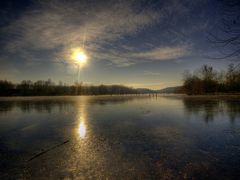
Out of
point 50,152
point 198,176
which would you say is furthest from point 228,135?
point 50,152

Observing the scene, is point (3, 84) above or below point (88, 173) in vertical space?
above

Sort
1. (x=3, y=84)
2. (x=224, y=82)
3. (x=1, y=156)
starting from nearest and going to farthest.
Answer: (x=1, y=156)
(x=224, y=82)
(x=3, y=84)

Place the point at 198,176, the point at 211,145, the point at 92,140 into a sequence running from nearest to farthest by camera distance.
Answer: the point at 198,176, the point at 211,145, the point at 92,140

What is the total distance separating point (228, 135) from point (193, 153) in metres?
2.98

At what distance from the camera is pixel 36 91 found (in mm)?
106875

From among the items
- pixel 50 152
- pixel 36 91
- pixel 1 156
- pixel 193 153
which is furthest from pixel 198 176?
pixel 36 91

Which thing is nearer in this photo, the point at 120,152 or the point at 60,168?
the point at 60,168

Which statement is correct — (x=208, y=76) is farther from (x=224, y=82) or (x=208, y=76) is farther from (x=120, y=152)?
(x=120, y=152)

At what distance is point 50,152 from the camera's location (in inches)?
193

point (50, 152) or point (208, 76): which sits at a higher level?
point (208, 76)

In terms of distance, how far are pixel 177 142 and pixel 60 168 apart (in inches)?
174

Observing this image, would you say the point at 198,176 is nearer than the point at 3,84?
Yes

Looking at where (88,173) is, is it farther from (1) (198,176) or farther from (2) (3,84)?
(2) (3,84)

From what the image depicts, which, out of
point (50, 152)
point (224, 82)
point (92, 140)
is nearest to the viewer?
point (50, 152)
